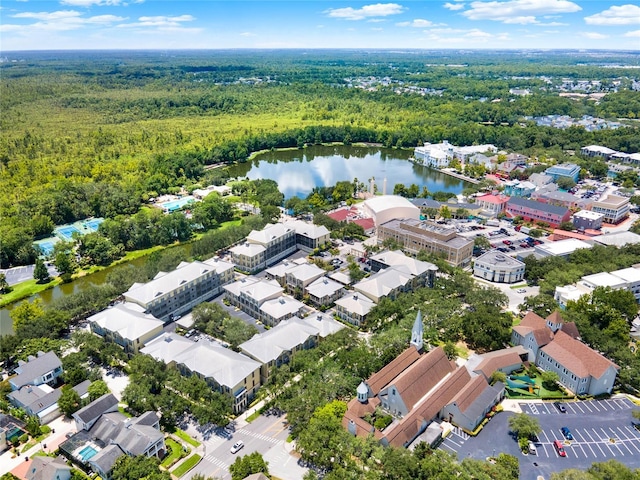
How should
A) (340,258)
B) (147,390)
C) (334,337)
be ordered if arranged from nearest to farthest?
(147,390)
(334,337)
(340,258)

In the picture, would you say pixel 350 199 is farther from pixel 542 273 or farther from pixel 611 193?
pixel 611 193

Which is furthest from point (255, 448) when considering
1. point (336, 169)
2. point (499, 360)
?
point (336, 169)

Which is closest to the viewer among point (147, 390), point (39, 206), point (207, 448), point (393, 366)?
point (207, 448)

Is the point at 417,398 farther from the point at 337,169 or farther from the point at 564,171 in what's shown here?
the point at 337,169

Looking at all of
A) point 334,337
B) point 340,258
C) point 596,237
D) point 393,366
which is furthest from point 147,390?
point 596,237

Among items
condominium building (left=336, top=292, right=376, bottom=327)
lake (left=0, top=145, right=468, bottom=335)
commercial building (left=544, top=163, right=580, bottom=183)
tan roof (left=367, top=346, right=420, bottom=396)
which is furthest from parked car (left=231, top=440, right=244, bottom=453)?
commercial building (left=544, top=163, right=580, bottom=183)
